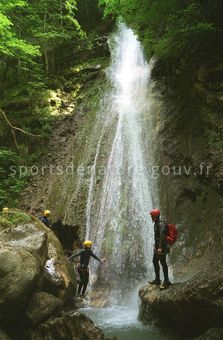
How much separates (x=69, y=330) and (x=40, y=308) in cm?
128

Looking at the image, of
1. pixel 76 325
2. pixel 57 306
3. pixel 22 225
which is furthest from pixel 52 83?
pixel 76 325

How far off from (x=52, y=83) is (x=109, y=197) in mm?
9242

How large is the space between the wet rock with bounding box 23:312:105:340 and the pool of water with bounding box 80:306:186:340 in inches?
38.4

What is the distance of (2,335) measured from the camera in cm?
633

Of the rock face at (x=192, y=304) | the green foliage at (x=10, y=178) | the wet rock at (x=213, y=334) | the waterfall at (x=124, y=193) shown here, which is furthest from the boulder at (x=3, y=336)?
the green foliage at (x=10, y=178)

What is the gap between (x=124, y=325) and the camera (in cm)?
794

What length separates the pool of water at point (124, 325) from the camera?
23.6ft

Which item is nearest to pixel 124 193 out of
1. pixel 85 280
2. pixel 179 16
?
pixel 85 280

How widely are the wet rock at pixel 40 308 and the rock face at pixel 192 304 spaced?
2023 mm

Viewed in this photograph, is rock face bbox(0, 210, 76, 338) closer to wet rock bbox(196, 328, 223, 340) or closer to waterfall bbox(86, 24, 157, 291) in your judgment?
waterfall bbox(86, 24, 157, 291)

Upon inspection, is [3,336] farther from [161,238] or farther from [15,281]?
[161,238]

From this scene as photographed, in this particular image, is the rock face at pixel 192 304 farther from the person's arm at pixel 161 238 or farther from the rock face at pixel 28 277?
the rock face at pixel 28 277

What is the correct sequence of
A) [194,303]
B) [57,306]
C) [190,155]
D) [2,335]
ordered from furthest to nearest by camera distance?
[190,155] < [57,306] < [194,303] < [2,335]

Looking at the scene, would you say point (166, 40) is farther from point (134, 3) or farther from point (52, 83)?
point (52, 83)
